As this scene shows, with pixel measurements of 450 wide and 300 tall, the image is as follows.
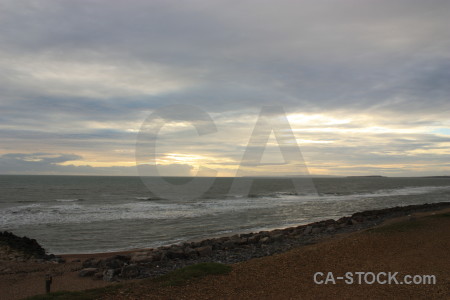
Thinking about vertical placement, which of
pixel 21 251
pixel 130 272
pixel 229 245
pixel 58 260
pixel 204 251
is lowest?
pixel 58 260

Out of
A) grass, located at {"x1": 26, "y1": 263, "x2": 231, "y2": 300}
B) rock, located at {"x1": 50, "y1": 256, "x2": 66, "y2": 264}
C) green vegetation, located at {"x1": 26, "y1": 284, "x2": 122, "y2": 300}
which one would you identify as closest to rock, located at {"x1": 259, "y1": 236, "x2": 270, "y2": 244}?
grass, located at {"x1": 26, "y1": 263, "x2": 231, "y2": 300}

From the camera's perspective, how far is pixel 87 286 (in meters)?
8.84

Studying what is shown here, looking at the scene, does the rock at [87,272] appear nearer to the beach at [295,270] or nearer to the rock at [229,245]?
the beach at [295,270]

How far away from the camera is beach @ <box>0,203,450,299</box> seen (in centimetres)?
696

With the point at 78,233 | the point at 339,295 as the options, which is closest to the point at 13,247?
the point at 78,233

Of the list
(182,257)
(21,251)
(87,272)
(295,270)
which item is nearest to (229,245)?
(182,257)

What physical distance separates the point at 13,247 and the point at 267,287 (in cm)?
1314

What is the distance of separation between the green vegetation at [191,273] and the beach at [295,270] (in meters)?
0.26

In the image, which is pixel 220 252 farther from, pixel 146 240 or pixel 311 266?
pixel 146 240

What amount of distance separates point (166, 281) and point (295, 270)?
11.5ft

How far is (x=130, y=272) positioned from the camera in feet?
30.7

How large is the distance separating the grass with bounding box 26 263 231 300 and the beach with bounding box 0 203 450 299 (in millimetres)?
218

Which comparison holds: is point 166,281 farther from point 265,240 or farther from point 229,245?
point 265,240

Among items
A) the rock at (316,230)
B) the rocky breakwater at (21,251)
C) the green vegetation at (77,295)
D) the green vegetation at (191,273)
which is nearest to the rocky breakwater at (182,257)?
the rock at (316,230)
